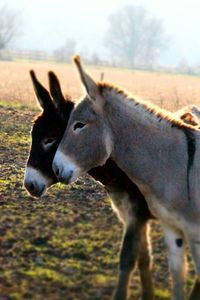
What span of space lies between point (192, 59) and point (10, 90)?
171 m

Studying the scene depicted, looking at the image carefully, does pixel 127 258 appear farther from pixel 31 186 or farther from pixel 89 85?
pixel 89 85

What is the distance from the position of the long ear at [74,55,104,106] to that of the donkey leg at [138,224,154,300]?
132 cm

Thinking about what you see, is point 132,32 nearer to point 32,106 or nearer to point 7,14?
point 7,14

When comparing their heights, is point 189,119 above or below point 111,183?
above

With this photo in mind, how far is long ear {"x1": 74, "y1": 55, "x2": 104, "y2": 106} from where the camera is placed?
506 cm

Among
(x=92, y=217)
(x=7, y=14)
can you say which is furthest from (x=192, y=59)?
(x=92, y=217)

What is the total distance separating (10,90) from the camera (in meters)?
22.1

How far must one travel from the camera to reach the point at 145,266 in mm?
5551

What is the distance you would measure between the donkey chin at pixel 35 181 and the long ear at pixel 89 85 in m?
1.11

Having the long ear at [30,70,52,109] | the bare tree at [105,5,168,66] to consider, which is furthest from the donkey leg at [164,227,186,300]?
the bare tree at [105,5,168,66]

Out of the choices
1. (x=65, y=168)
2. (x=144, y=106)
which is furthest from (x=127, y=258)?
(x=144, y=106)

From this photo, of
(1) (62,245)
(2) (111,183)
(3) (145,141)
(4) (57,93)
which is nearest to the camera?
(3) (145,141)

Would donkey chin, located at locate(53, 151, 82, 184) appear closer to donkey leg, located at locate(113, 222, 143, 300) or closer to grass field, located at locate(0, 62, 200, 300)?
donkey leg, located at locate(113, 222, 143, 300)

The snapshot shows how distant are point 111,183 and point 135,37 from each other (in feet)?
390
